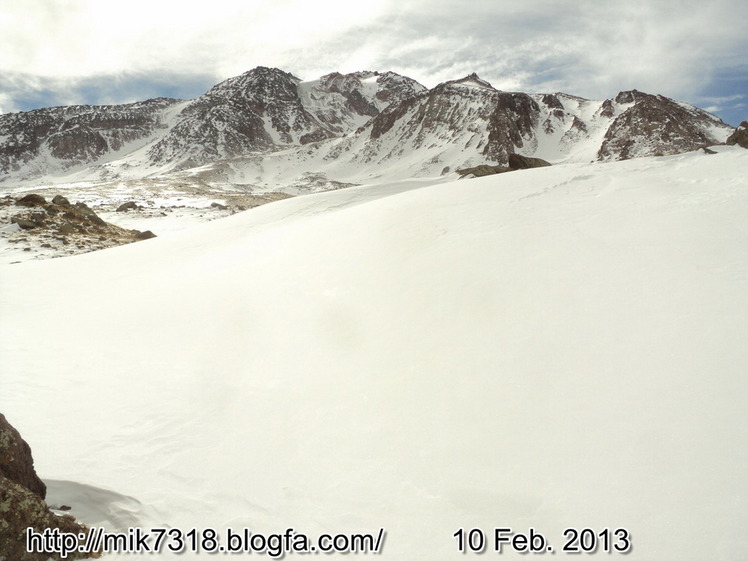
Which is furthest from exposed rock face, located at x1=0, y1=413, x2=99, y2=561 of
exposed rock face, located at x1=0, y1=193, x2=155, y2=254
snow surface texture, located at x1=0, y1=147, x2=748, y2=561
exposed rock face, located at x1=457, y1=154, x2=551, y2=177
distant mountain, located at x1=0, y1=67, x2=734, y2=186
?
distant mountain, located at x1=0, y1=67, x2=734, y2=186

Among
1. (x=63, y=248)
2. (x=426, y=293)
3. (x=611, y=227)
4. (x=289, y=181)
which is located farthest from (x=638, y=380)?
(x=289, y=181)

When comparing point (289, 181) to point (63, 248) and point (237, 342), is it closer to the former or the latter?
point (63, 248)

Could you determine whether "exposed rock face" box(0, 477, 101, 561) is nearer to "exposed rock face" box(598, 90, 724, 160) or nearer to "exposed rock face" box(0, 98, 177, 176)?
"exposed rock face" box(598, 90, 724, 160)

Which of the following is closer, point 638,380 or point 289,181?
point 638,380

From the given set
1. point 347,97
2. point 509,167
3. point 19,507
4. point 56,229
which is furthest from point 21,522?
point 347,97

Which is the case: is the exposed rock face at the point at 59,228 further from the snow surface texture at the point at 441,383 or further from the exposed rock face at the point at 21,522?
the exposed rock face at the point at 21,522

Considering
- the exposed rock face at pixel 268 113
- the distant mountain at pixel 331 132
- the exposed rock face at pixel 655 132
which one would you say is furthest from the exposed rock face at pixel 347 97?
the exposed rock face at pixel 655 132
